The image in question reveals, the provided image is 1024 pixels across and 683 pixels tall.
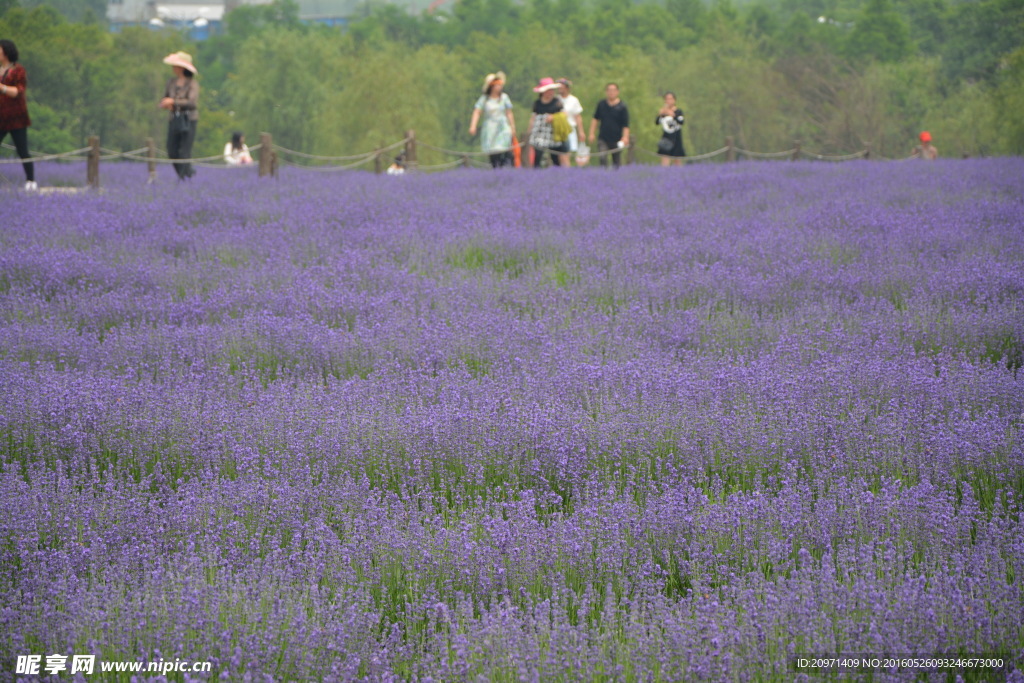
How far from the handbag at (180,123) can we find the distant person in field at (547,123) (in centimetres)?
545

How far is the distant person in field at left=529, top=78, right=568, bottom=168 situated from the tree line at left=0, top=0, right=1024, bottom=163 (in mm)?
16053

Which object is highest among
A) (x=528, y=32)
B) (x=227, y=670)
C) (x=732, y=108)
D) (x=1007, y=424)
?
(x=528, y=32)

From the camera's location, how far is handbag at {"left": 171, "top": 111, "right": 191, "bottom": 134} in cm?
1290

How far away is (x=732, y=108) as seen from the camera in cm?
5081

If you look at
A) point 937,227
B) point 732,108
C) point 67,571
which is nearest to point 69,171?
point 937,227


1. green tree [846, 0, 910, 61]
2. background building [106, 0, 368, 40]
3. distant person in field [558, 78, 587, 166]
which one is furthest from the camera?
background building [106, 0, 368, 40]

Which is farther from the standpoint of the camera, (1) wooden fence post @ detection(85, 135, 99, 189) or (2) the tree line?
(2) the tree line

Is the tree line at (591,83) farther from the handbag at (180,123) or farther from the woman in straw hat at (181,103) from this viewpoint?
the handbag at (180,123)

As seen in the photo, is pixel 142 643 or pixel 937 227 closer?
pixel 142 643

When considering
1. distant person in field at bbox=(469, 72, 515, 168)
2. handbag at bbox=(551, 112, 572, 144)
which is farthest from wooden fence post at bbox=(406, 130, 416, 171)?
handbag at bbox=(551, 112, 572, 144)

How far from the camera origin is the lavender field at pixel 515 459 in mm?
2432

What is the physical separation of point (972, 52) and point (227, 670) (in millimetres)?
49415

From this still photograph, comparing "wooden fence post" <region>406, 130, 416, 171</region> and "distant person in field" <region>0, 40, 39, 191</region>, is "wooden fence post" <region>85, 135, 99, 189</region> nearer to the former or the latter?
"distant person in field" <region>0, 40, 39, 191</region>

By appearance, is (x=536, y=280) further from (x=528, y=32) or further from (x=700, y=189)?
(x=528, y=32)
